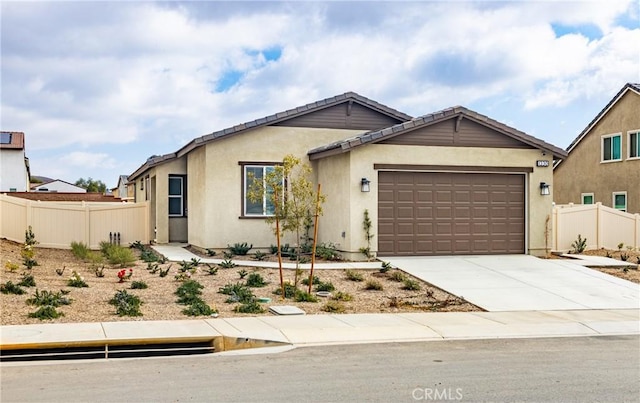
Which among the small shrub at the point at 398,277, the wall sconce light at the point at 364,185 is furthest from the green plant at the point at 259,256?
the small shrub at the point at 398,277

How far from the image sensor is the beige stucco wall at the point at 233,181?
70.6 feet

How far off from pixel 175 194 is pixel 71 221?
3.62 meters

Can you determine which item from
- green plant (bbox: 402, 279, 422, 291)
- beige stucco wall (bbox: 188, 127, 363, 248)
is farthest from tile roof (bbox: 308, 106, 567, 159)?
green plant (bbox: 402, 279, 422, 291)

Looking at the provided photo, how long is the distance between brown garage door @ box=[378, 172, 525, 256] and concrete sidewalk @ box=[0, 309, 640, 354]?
258 inches

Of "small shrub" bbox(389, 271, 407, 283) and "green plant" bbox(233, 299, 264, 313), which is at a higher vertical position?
"small shrub" bbox(389, 271, 407, 283)

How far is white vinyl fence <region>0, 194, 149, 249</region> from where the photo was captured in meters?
22.6

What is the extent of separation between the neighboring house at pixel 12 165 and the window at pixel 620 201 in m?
36.8

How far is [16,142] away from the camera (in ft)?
157

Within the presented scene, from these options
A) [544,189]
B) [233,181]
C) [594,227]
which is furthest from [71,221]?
[594,227]

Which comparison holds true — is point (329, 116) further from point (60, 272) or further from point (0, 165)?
Answer: point (0, 165)

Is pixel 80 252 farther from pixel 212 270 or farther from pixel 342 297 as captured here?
pixel 342 297

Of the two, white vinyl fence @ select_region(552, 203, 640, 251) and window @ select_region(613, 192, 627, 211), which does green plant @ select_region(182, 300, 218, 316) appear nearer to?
white vinyl fence @ select_region(552, 203, 640, 251)

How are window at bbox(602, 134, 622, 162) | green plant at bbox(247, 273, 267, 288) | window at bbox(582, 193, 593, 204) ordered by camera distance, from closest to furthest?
1. green plant at bbox(247, 273, 267, 288)
2. window at bbox(602, 134, 622, 162)
3. window at bbox(582, 193, 593, 204)

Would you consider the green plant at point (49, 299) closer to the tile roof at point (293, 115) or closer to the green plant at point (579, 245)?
the tile roof at point (293, 115)
